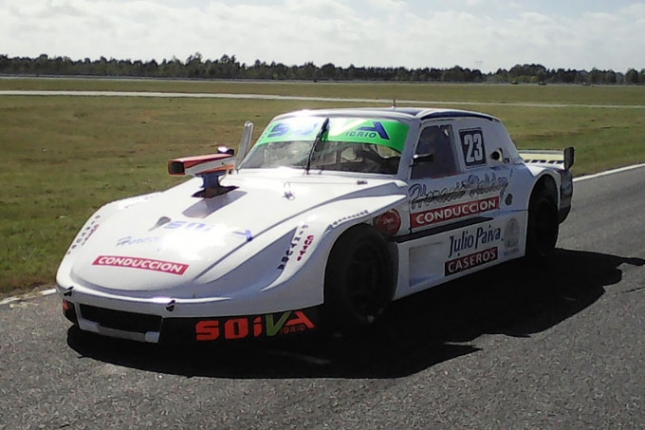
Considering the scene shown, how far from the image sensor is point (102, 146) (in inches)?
921

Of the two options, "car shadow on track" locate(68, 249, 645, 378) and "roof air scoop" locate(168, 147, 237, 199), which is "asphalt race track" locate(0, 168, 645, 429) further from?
"roof air scoop" locate(168, 147, 237, 199)

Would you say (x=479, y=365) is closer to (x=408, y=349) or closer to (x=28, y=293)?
(x=408, y=349)

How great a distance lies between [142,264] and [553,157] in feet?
16.9

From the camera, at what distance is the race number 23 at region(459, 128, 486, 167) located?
286 inches

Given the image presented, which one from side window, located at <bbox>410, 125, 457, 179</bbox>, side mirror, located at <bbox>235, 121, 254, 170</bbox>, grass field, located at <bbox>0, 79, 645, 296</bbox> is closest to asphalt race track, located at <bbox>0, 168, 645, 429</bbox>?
side window, located at <bbox>410, 125, 457, 179</bbox>

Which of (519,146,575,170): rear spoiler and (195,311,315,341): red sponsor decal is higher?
(519,146,575,170): rear spoiler

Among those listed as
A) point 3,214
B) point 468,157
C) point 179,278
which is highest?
point 468,157

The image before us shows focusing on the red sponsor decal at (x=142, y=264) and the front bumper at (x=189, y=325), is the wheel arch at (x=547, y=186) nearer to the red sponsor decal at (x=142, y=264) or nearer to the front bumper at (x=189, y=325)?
the front bumper at (x=189, y=325)

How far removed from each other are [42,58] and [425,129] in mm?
137568

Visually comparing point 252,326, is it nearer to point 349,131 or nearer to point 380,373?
point 380,373

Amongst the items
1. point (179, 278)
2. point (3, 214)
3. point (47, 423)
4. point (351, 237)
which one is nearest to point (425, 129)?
point (351, 237)

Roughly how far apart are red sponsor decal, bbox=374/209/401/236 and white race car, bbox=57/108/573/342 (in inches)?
0.6

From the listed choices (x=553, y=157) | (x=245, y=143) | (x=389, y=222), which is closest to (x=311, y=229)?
(x=389, y=222)

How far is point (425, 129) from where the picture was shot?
22.8 ft
